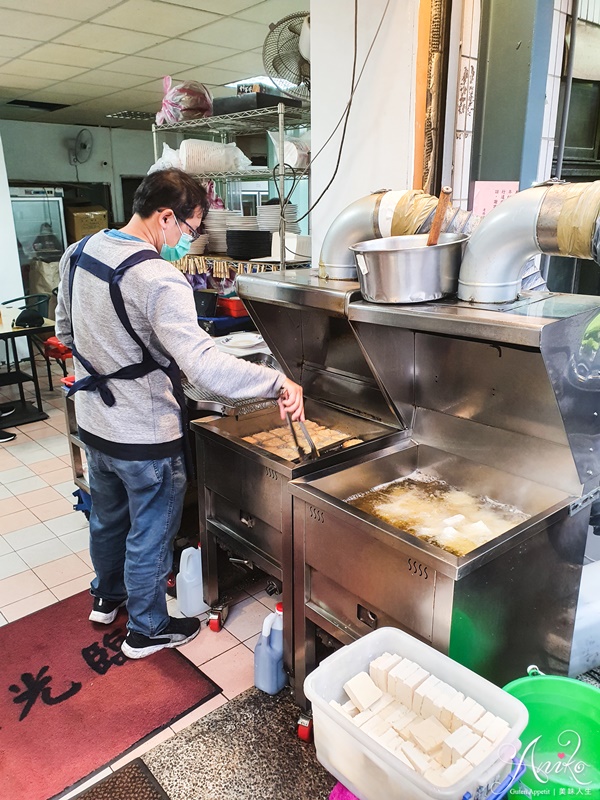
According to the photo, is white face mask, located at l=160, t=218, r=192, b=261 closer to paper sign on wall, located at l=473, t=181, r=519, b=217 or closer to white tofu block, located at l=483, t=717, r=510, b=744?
paper sign on wall, located at l=473, t=181, r=519, b=217

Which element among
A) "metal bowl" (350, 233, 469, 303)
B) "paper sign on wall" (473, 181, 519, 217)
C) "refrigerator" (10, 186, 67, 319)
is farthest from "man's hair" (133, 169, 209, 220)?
"refrigerator" (10, 186, 67, 319)

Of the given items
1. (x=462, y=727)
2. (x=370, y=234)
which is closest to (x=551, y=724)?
(x=462, y=727)

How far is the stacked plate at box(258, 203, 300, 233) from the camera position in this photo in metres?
3.60

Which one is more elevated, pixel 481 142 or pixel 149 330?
pixel 481 142

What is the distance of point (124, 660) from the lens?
2535mm

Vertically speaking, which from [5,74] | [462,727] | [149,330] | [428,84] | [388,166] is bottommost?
[462,727]

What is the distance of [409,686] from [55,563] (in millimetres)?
2405

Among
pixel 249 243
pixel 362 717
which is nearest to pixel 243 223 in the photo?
pixel 249 243

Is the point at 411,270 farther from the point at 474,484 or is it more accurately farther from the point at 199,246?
the point at 199,246

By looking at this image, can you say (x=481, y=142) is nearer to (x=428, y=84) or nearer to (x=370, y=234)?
(x=428, y=84)

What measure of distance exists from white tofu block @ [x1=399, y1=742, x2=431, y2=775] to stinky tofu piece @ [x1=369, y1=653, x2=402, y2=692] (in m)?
0.17

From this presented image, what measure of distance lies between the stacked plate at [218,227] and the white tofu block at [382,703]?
3112mm

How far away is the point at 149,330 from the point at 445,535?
3.90 feet

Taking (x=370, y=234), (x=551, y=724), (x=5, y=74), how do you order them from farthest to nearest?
(x=5, y=74) → (x=370, y=234) → (x=551, y=724)
